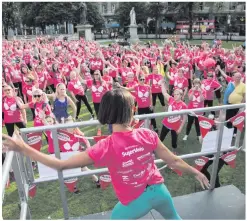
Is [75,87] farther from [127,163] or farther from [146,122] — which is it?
Answer: [127,163]

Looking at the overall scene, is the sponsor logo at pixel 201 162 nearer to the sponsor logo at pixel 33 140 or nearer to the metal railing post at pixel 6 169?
the sponsor logo at pixel 33 140

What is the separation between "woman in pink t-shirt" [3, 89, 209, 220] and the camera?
6.61ft

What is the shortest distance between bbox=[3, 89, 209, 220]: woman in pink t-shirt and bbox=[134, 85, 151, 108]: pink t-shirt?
5267mm

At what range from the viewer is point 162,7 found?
58.1 metres

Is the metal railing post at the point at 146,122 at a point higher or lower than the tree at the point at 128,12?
lower

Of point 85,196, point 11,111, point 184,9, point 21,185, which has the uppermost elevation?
point 184,9

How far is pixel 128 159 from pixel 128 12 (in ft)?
205

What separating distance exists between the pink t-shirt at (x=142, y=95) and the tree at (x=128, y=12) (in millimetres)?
55603

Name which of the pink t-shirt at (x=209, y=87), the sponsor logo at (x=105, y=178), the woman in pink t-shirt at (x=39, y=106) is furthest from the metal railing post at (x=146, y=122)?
the pink t-shirt at (x=209, y=87)

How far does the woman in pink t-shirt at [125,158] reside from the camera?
6.61 feet

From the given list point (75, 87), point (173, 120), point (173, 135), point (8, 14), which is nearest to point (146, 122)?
point (173, 120)

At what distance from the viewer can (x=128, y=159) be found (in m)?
2.13

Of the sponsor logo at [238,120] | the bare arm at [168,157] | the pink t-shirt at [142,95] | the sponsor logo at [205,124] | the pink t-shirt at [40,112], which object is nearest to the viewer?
the bare arm at [168,157]

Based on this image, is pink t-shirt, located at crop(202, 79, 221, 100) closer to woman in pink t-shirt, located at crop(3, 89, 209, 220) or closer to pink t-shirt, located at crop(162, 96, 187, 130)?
pink t-shirt, located at crop(162, 96, 187, 130)
